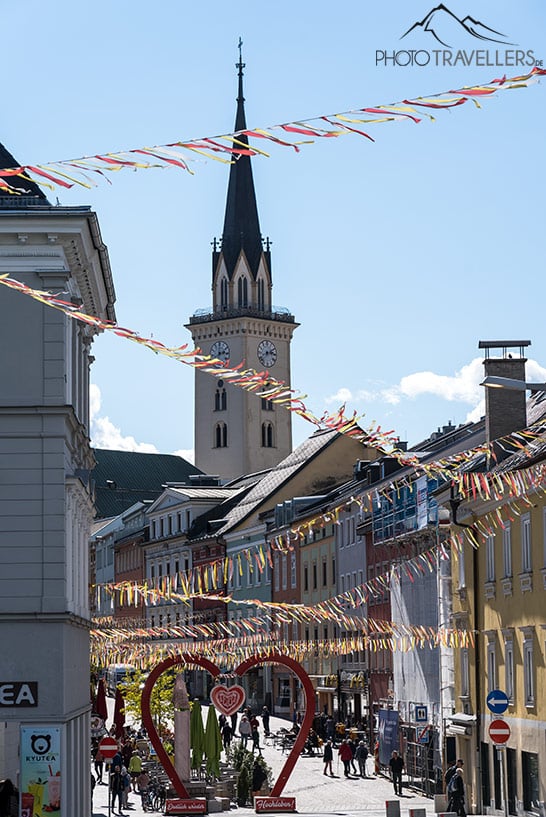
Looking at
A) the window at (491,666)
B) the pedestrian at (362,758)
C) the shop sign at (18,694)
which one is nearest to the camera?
the shop sign at (18,694)

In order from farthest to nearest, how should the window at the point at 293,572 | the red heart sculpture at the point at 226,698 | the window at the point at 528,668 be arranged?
the window at the point at 293,572 → the red heart sculpture at the point at 226,698 → the window at the point at 528,668

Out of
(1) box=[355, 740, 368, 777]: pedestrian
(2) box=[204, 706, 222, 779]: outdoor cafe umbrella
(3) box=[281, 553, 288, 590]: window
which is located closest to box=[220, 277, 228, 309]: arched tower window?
(3) box=[281, 553, 288, 590]: window

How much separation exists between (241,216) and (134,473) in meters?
30.1

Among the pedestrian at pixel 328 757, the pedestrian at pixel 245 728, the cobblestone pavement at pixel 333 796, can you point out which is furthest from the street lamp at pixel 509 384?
the pedestrian at pixel 245 728

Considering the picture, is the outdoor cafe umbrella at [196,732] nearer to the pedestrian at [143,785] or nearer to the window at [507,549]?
the pedestrian at [143,785]

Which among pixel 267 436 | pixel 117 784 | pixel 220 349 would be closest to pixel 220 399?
pixel 220 349

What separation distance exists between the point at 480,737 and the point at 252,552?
58798mm

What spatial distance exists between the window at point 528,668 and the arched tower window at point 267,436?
134 metres

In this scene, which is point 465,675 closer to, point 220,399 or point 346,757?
point 346,757

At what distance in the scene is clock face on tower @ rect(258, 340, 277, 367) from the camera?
598ft

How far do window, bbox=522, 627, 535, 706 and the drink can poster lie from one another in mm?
13846

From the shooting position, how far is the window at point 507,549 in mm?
45656

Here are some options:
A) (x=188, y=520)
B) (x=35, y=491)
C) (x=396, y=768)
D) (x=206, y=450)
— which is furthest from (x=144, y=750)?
(x=206, y=450)

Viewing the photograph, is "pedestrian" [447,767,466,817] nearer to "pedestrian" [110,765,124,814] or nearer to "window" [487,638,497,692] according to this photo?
"window" [487,638,497,692]
